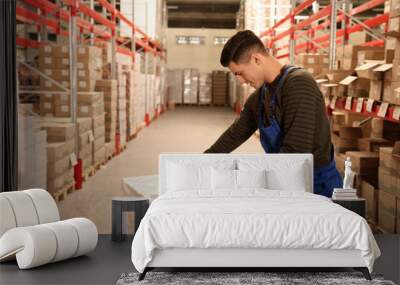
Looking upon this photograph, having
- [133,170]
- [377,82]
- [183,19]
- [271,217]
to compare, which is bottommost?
[133,170]

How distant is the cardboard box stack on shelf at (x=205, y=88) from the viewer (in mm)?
27350

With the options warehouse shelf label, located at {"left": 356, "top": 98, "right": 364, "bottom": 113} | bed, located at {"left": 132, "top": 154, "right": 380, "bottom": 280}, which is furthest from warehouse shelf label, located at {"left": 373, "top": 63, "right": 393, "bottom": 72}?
bed, located at {"left": 132, "top": 154, "right": 380, "bottom": 280}

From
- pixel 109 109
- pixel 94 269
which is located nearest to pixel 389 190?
pixel 94 269

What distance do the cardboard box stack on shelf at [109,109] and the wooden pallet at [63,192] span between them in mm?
2375

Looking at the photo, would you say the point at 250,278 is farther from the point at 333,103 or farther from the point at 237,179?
the point at 333,103

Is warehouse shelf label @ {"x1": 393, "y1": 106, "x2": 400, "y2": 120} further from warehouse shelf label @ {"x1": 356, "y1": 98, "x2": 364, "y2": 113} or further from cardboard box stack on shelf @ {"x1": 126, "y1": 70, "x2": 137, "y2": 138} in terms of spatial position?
cardboard box stack on shelf @ {"x1": 126, "y1": 70, "x2": 137, "y2": 138}

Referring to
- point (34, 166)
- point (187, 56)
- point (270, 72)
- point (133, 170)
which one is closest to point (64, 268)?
point (270, 72)

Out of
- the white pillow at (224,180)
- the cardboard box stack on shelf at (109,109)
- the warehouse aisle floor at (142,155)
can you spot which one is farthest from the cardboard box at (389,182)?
the cardboard box stack on shelf at (109,109)

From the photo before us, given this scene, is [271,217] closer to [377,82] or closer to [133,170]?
[377,82]

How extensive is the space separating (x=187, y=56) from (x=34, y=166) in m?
23.0

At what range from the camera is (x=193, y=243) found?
3.22 metres

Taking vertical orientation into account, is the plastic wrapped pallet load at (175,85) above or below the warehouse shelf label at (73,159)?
above

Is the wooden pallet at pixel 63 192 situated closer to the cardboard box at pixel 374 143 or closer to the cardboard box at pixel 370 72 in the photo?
the cardboard box at pixel 374 143

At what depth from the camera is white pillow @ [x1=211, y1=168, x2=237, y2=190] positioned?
3939 millimetres
